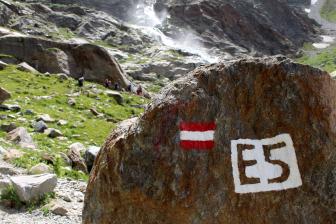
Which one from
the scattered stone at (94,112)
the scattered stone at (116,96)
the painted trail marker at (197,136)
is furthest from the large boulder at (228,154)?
the scattered stone at (116,96)

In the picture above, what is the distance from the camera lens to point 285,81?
431 inches

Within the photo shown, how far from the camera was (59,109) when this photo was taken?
35375mm

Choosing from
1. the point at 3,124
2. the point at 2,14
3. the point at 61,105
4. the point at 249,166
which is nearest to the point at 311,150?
the point at 249,166

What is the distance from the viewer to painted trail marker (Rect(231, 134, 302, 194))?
10382 mm

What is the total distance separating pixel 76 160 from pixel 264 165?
40.1ft

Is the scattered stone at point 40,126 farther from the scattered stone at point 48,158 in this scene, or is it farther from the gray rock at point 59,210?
the gray rock at point 59,210

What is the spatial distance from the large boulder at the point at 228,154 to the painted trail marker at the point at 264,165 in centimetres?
2

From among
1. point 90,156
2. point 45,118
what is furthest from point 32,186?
point 45,118

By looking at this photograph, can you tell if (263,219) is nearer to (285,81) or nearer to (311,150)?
(311,150)

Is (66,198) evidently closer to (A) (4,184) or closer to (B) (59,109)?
(A) (4,184)

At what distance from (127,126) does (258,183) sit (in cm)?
328

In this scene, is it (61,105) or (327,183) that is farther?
(61,105)

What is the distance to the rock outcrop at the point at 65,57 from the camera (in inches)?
2329

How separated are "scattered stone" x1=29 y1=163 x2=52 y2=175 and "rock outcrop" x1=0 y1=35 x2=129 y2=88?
41.7 metres
